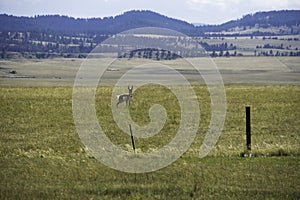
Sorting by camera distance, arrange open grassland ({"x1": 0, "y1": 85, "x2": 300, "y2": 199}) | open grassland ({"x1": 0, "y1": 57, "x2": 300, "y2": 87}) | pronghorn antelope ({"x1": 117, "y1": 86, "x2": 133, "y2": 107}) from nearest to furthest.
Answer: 1. open grassland ({"x1": 0, "y1": 85, "x2": 300, "y2": 199})
2. pronghorn antelope ({"x1": 117, "y1": 86, "x2": 133, "y2": 107})
3. open grassland ({"x1": 0, "y1": 57, "x2": 300, "y2": 87})

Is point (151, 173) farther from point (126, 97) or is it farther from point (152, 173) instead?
point (126, 97)

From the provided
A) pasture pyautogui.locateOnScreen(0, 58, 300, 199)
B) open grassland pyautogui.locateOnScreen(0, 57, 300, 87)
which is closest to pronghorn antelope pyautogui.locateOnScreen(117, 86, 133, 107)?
pasture pyautogui.locateOnScreen(0, 58, 300, 199)

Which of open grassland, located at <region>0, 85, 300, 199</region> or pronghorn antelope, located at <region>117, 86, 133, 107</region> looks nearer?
open grassland, located at <region>0, 85, 300, 199</region>

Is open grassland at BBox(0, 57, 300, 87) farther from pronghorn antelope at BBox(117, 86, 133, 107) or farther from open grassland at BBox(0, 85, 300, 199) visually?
open grassland at BBox(0, 85, 300, 199)

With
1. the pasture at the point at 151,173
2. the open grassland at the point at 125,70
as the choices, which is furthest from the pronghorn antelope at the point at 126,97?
the open grassland at the point at 125,70

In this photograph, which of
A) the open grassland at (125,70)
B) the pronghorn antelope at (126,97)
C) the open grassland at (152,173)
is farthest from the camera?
the open grassland at (125,70)

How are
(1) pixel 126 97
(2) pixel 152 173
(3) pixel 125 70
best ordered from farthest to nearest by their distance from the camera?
(3) pixel 125 70 → (1) pixel 126 97 → (2) pixel 152 173

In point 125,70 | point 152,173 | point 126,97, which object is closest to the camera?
point 152,173

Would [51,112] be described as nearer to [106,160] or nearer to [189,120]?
[189,120]

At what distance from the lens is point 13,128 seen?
22.9m

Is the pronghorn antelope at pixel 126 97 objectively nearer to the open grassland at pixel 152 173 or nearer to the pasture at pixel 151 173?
the pasture at pixel 151 173

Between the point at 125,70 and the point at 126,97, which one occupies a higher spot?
the point at 126,97

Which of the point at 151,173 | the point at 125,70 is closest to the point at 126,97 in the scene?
the point at 151,173

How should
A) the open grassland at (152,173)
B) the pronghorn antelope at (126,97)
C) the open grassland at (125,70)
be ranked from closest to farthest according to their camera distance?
the open grassland at (152,173), the pronghorn antelope at (126,97), the open grassland at (125,70)
